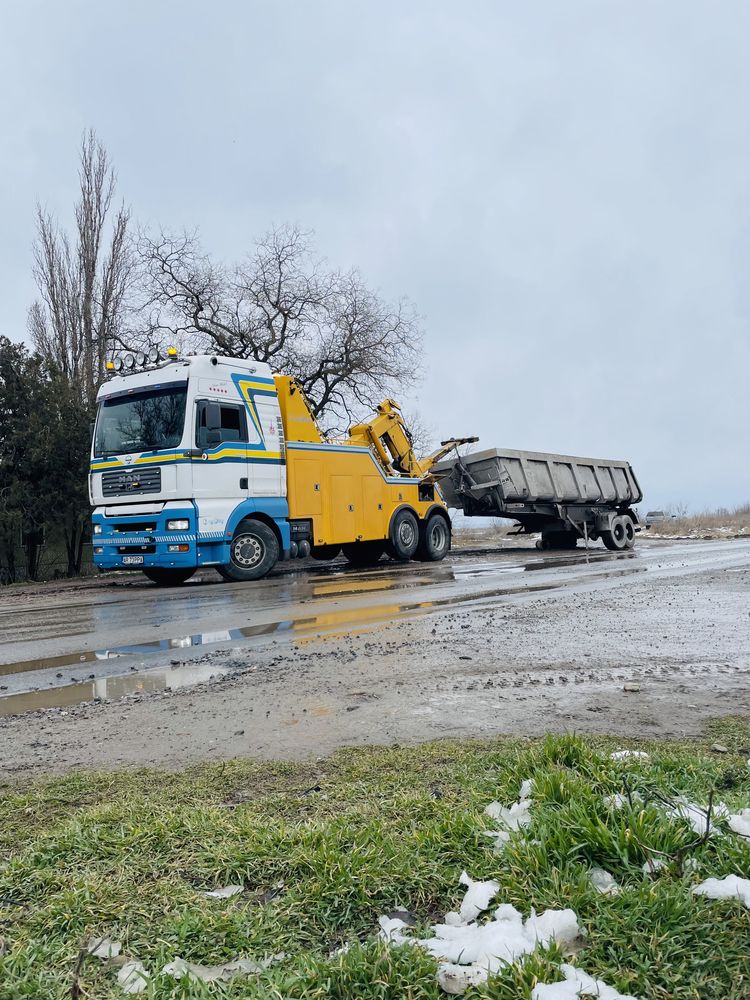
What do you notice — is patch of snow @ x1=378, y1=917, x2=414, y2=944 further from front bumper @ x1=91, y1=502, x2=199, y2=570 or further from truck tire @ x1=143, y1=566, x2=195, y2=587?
truck tire @ x1=143, y1=566, x2=195, y2=587

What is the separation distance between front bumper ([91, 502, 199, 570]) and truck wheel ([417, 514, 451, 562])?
763 centimetres

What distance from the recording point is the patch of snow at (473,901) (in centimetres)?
212

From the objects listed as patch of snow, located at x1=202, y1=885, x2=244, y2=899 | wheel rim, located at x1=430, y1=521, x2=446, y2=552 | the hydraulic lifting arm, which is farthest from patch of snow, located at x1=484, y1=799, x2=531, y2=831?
wheel rim, located at x1=430, y1=521, x2=446, y2=552

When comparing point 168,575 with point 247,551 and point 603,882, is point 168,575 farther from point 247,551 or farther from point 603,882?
point 603,882

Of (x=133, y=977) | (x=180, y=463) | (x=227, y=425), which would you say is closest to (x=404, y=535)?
(x=227, y=425)

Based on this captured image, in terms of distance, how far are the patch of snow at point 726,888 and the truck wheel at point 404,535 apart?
16.1m

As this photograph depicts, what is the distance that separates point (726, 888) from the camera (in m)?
2.09

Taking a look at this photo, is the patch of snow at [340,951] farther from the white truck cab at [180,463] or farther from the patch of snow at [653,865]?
the white truck cab at [180,463]

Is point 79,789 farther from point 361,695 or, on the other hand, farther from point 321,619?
point 321,619

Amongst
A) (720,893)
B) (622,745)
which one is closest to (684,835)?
(720,893)

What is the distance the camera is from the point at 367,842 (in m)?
2.51

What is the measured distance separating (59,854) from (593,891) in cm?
A: 171

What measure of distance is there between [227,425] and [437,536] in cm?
780

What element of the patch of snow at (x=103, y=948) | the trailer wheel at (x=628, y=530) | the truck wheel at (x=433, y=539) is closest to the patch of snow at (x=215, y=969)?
the patch of snow at (x=103, y=948)
